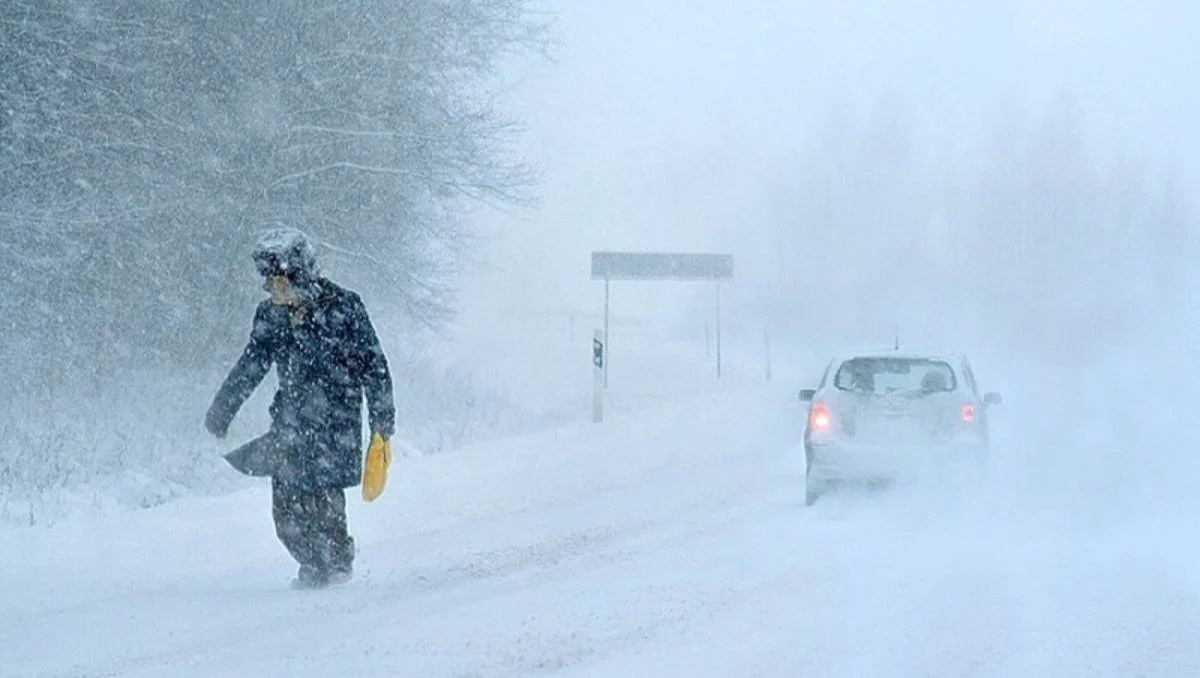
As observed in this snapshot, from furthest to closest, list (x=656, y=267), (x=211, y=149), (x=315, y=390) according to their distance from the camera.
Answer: (x=656, y=267) < (x=211, y=149) < (x=315, y=390)

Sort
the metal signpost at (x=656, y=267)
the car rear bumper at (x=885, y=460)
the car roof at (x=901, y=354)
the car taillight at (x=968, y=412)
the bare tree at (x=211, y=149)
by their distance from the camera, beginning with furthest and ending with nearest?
the metal signpost at (x=656, y=267) → the bare tree at (x=211, y=149) → the car roof at (x=901, y=354) → the car taillight at (x=968, y=412) → the car rear bumper at (x=885, y=460)

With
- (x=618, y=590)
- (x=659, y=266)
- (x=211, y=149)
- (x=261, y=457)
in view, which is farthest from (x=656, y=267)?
(x=261, y=457)

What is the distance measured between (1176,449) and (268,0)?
12.3 meters

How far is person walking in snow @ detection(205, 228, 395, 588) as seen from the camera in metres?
7.23

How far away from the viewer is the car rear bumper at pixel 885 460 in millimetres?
11508

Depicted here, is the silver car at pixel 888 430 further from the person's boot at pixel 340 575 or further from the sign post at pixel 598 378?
the sign post at pixel 598 378

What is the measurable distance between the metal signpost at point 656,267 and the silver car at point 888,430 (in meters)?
13.6

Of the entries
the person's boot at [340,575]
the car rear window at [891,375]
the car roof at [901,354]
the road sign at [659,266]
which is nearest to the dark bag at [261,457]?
the person's boot at [340,575]

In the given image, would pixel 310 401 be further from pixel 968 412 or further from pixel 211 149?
pixel 211 149

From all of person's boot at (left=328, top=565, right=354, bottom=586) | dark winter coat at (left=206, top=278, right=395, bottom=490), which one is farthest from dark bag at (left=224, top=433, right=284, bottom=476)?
person's boot at (left=328, top=565, right=354, bottom=586)

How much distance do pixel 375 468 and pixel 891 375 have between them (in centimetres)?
643

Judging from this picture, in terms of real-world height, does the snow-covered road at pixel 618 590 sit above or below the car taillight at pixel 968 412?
below

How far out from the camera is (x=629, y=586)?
7539 mm

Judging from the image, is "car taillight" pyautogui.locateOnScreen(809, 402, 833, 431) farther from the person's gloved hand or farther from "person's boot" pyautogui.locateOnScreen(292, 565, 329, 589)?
the person's gloved hand
